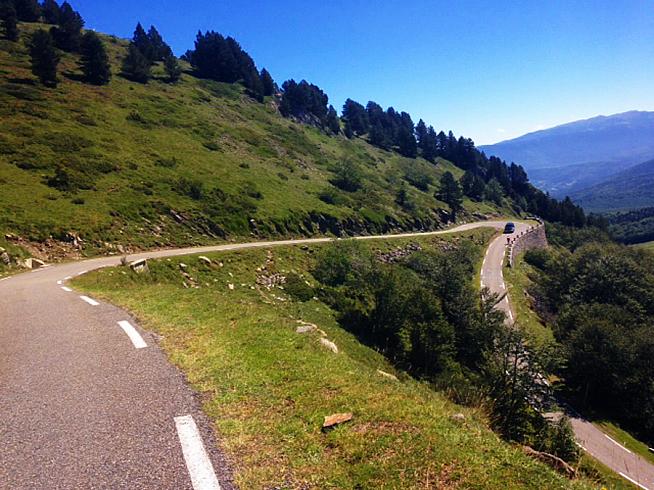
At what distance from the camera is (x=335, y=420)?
19.5ft

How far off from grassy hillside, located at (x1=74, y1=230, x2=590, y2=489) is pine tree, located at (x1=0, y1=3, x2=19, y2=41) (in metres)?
109

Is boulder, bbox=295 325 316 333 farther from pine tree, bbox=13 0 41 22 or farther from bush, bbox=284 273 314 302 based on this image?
pine tree, bbox=13 0 41 22

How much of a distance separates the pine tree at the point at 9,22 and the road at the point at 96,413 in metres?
106

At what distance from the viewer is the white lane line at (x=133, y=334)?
365 inches

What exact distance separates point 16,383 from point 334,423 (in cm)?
629

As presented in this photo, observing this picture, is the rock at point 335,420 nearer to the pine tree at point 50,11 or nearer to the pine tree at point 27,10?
the pine tree at point 50,11

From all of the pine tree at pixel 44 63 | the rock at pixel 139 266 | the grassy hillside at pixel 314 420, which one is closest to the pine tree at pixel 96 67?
the pine tree at pixel 44 63

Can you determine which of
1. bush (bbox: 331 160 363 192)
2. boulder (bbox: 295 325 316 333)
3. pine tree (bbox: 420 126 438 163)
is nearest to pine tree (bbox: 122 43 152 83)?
bush (bbox: 331 160 363 192)

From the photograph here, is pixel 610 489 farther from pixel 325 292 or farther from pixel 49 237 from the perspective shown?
pixel 49 237

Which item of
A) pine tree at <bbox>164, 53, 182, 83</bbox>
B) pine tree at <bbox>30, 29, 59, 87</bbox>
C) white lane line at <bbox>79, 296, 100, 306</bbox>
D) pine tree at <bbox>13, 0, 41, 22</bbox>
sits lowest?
white lane line at <bbox>79, 296, 100, 306</bbox>

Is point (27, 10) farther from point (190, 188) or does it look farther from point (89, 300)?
point (89, 300)

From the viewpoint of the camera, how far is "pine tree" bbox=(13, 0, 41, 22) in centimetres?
10088

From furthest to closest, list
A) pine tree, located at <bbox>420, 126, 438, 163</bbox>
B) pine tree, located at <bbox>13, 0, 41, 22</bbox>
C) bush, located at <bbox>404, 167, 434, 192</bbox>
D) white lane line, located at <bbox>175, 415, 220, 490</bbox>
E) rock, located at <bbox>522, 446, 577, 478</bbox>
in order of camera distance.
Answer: pine tree, located at <bbox>420, 126, 438, 163</bbox>
bush, located at <bbox>404, 167, 434, 192</bbox>
pine tree, located at <bbox>13, 0, 41, 22</bbox>
rock, located at <bbox>522, 446, 577, 478</bbox>
white lane line, located at <bbox>175, 415, 220, 490</bbox>

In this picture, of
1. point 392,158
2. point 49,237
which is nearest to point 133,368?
point 49,237
